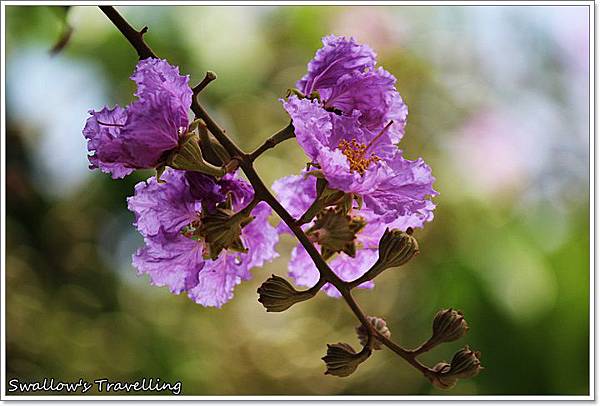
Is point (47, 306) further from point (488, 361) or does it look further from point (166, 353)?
point (488, 361)

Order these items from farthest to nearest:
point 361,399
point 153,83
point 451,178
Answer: point 451,178
point 361,399
point 153,83

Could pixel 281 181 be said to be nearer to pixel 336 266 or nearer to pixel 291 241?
pixel 336 266

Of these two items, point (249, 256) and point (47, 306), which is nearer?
point (249, 256)

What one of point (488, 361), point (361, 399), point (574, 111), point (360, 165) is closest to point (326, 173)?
point (360, 165)

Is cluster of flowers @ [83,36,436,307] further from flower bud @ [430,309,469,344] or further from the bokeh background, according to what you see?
the bokeh background

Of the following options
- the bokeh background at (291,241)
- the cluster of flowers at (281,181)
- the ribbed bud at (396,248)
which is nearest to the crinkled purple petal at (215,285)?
Result: the cluster of flowers at (281,181)

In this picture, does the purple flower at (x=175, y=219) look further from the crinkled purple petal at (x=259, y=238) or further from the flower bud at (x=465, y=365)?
the flower bud at (x=465, y=365)

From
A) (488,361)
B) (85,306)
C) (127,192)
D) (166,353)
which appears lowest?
(488,361)

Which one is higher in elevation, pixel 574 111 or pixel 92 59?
pixel 92 59

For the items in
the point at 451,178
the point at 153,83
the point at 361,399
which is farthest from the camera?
the point at 451,178
